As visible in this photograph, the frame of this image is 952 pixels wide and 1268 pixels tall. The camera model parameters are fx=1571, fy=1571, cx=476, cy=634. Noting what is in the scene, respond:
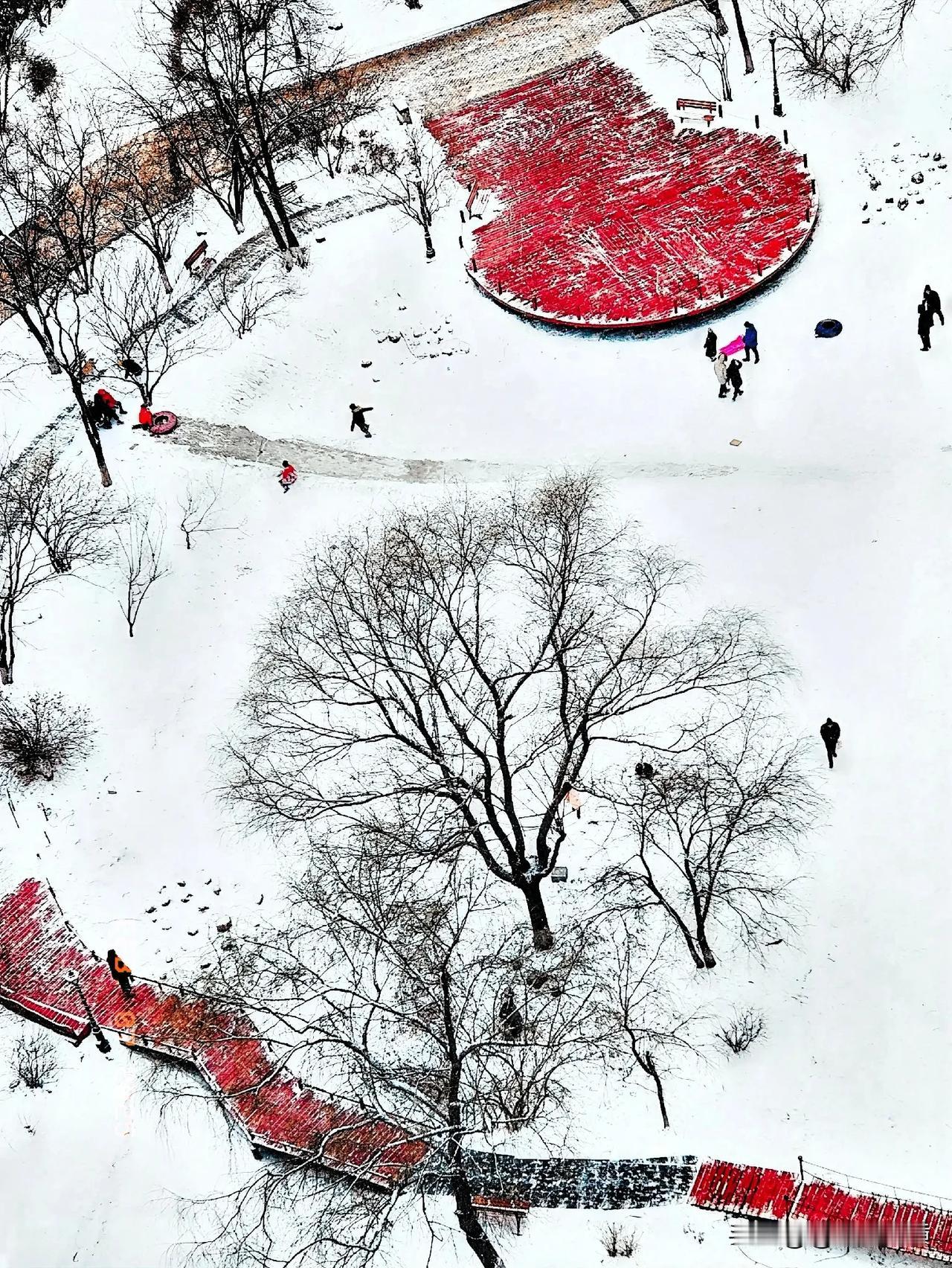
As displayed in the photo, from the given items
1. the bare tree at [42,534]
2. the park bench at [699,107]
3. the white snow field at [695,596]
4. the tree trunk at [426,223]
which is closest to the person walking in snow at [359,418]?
the white snow field at [695,596]

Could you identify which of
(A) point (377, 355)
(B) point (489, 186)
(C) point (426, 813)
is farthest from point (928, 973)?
(B) point (489, 186)

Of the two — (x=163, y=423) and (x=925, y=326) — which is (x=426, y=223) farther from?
(x=925, y=326)

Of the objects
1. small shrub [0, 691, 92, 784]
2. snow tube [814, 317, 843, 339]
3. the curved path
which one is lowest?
the curved path

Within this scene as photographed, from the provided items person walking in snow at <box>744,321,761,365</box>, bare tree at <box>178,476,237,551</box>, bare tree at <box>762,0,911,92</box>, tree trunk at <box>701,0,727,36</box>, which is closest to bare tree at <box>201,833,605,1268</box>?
bare tree at <box>178,476,237,551</box>

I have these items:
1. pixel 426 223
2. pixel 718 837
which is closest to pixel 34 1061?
pixel 718 837

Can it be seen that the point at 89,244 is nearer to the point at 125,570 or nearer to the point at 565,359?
the point at 125,570

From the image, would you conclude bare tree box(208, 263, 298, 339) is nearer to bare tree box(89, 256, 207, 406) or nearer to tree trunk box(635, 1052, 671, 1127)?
bare tree box(89, 256, 207, 406)
